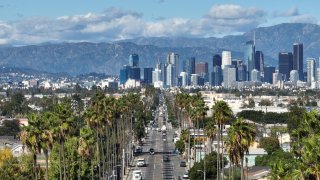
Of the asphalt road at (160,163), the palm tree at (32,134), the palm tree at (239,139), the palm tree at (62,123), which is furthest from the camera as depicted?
the asphalt road at (160,163)

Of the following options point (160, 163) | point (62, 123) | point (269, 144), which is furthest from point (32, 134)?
point (269, 144)

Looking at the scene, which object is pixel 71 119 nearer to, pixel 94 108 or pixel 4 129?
pixel 94 108

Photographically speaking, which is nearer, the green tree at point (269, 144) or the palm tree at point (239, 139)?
the palm tree at point (239, 139)

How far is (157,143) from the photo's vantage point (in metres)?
165

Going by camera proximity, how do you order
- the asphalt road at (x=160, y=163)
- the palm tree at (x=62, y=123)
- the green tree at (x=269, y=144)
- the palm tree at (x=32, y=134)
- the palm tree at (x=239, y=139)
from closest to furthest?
the palm tree at (x=239, y=139)
the palm tree at (x=32, y=134)
the palm tree at (x=62, y=123)
the asphalt road at (x=160, y=163)
the green tree at (x=269, y=144)

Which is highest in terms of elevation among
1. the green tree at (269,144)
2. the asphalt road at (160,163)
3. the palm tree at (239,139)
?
the palm tree at (239,139)

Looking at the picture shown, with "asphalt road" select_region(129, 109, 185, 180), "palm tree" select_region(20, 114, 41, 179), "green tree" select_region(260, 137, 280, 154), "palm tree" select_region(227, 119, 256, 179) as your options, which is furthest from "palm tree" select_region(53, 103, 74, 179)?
"green tree" select_region(260, 137, 280, 154)

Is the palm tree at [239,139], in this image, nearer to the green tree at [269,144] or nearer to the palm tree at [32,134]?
the palm tree at [32,134]

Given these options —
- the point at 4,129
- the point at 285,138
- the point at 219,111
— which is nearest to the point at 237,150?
the point at 219,111

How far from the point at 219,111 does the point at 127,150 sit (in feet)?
175

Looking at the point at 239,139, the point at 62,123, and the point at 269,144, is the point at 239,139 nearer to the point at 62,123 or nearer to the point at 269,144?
the point at 62,123

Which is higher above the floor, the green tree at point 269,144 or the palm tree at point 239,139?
the palm tree at point 239,139

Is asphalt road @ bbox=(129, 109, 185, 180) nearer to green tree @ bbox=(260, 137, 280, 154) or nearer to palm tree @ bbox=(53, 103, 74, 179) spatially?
green tree @ bbox=(260, 137, 280, 154)

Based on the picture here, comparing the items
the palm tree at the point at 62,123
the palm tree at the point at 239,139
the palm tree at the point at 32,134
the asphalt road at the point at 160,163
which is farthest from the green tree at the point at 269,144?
the palm tree at the point at 32,134
